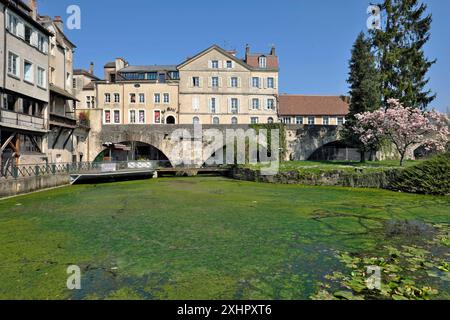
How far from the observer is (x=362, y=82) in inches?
1148

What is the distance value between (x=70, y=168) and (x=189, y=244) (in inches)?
727

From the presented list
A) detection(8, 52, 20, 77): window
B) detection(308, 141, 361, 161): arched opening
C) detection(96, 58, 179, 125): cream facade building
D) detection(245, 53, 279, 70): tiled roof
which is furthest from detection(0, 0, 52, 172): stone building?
detection(308, 141, 361, 161): arched opening

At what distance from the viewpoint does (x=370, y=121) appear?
87.5 ft

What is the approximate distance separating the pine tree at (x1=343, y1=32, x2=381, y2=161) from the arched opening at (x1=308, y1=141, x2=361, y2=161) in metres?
9.36

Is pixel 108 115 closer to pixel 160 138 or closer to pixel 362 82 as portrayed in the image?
pixel 160 138

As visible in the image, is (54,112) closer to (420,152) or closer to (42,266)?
(42,266)

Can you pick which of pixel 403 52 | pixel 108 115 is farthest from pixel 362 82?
pixel 108 115

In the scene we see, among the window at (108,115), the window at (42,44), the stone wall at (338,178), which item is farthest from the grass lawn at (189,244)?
the window at (108,115)

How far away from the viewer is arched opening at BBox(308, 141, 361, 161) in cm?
4062

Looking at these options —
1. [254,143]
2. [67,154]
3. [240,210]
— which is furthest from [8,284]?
[254,143]

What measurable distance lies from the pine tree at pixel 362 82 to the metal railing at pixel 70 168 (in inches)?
751

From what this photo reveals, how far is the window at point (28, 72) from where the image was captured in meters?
20.6

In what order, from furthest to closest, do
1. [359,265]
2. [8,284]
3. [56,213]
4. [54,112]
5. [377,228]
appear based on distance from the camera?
[54,112]
[56,213]
[377,228]
[359,265]
[8,284]

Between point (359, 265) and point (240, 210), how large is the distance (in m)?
6.33
